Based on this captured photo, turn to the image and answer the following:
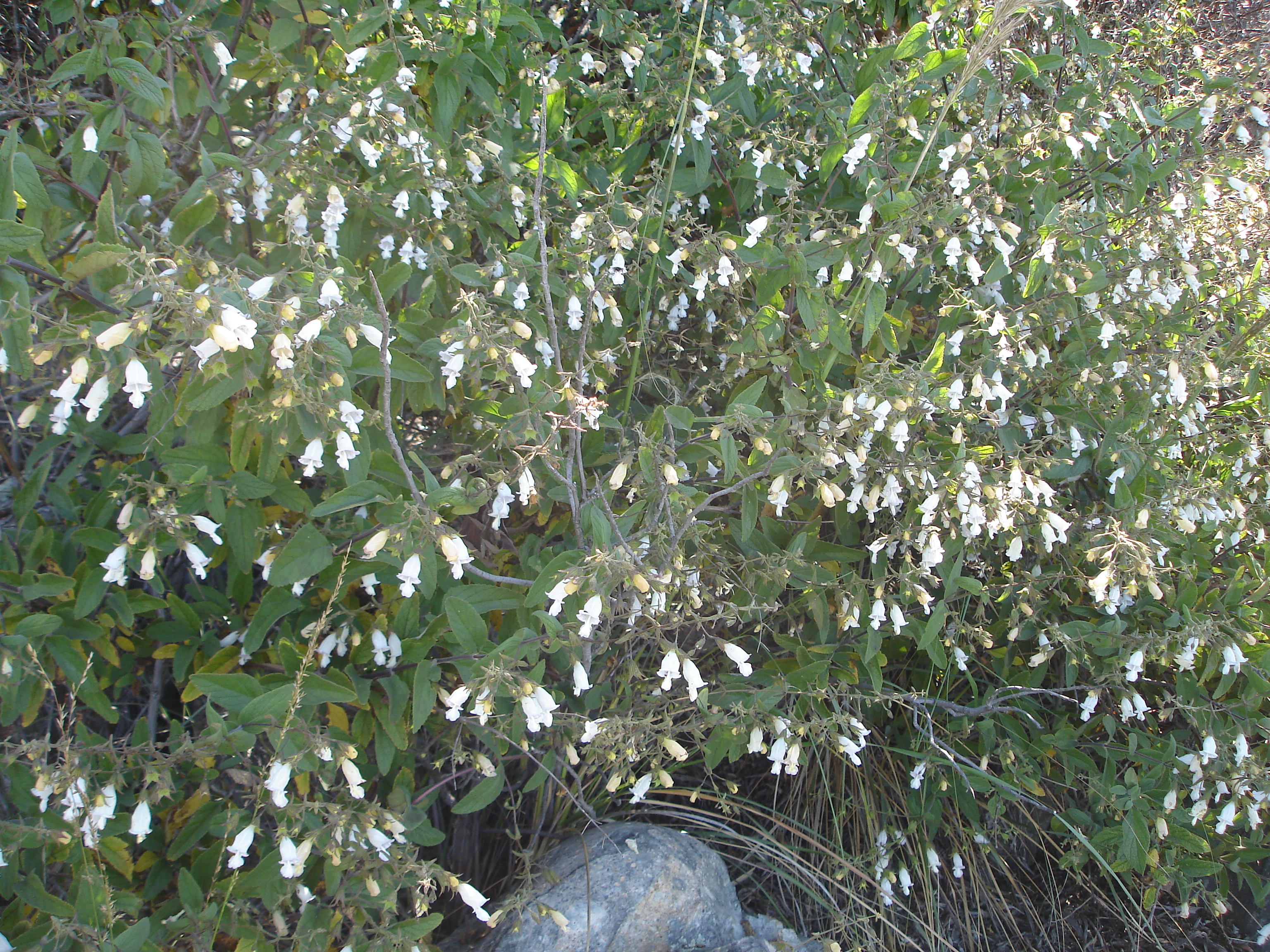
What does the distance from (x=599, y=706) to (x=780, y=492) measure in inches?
32.6

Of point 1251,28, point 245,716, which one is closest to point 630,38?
point 245,716

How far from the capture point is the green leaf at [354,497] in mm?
1923

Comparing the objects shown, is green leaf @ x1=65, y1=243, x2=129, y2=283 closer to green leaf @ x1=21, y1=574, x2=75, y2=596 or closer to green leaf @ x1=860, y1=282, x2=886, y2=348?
green leaf @ x1=21, y1=574, x2=75, y2=596

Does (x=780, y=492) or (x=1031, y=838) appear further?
(x=1031, y=838)

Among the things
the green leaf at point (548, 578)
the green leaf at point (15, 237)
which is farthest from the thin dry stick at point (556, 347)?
the green leaf at point (15, 237)

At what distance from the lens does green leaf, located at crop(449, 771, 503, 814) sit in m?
2.19

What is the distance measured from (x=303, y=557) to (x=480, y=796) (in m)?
0.77

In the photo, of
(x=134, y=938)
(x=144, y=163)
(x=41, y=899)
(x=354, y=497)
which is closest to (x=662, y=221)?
(x=354, y=497)

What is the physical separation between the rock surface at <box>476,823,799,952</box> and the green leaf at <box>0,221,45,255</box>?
198 centimetres

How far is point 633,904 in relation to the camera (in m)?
2.50

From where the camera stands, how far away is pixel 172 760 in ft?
6.11

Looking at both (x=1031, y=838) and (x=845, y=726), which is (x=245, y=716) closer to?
(x=845, y=726)

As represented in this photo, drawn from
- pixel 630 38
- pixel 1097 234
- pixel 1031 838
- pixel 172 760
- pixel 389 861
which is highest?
pixel 630 38

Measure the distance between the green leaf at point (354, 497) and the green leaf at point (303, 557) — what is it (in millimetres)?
142
